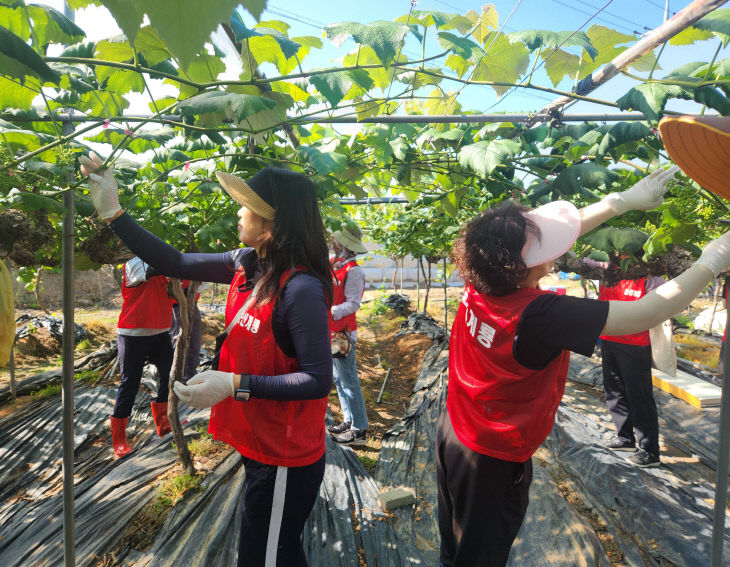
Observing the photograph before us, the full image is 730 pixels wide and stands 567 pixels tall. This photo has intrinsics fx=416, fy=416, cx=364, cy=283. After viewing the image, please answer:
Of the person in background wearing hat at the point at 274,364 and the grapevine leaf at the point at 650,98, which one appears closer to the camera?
the person in background wearing hat at the point at 274,364

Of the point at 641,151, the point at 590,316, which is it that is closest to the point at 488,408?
the point at 590,316

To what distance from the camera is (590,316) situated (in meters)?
1.18

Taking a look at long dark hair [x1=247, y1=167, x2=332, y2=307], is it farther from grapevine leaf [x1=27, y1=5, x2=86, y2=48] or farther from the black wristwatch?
grapevine leaf [x1=27, y1=5, x2=86, y2=48]

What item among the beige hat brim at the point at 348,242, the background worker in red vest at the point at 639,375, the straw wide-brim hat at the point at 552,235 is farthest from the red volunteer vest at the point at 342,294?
the straw wide-brim hat at the point at 552,235

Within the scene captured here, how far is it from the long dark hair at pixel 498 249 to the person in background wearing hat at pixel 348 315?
2.09 m

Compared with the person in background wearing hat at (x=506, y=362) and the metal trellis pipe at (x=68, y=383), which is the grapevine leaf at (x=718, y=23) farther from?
the metal trellis pipe at (x=68, y=383)

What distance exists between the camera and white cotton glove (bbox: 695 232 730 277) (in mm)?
1091

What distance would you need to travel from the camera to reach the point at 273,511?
4.17ft

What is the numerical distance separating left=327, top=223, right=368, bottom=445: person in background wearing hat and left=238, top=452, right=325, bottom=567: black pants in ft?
7.17

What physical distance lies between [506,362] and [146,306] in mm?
2894

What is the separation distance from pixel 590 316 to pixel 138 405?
15.2ft

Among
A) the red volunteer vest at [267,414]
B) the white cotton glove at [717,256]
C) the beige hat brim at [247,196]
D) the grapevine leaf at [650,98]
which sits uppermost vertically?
the grapevine leaf at [650,98]

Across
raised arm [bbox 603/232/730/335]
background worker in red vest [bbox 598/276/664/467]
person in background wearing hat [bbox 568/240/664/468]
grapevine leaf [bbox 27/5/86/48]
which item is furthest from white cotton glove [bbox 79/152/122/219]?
background worker in red vest [bbox 598/276/664/467]

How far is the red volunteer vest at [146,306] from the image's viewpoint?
3.28 m
